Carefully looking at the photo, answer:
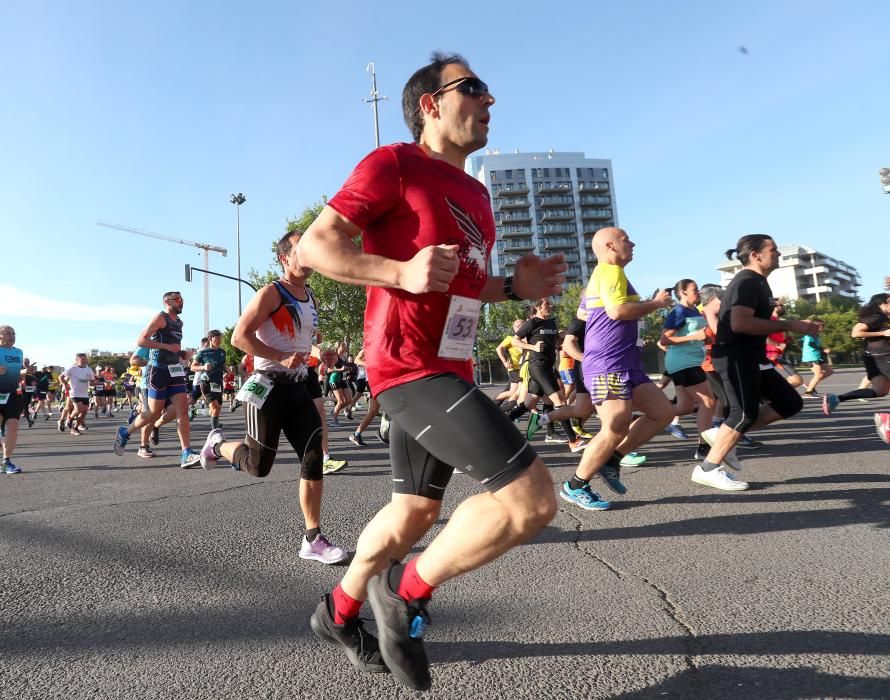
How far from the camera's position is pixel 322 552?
11.1 ft

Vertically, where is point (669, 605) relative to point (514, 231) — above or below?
below

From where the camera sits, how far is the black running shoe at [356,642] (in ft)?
6.47

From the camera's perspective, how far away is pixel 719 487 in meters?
4.81

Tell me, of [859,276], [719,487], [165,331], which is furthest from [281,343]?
[859,276]

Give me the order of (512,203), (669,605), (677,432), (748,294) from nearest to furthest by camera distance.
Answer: (669,605), (748,294), (677,432), (512,203)

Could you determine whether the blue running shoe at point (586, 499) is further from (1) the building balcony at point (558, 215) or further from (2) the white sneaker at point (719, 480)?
(1) the building balcony at point (558, 215)

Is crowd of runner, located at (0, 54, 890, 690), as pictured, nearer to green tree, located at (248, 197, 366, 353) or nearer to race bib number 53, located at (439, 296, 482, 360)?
race bib number 53, located at (439, 296, 482, 360)

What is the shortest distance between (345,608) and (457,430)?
720 millimetres

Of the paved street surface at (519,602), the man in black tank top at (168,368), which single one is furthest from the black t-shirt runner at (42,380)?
the paved street surface at (519,602)

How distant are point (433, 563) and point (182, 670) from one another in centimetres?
101

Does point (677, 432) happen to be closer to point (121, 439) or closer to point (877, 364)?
point (877, 364)

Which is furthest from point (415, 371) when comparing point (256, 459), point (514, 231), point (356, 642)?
point (514, 231)

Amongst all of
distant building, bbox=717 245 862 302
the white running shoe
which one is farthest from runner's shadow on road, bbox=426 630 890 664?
distant building, bbox=717 245 862 302

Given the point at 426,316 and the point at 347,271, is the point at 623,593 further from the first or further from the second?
the point at 347,271
